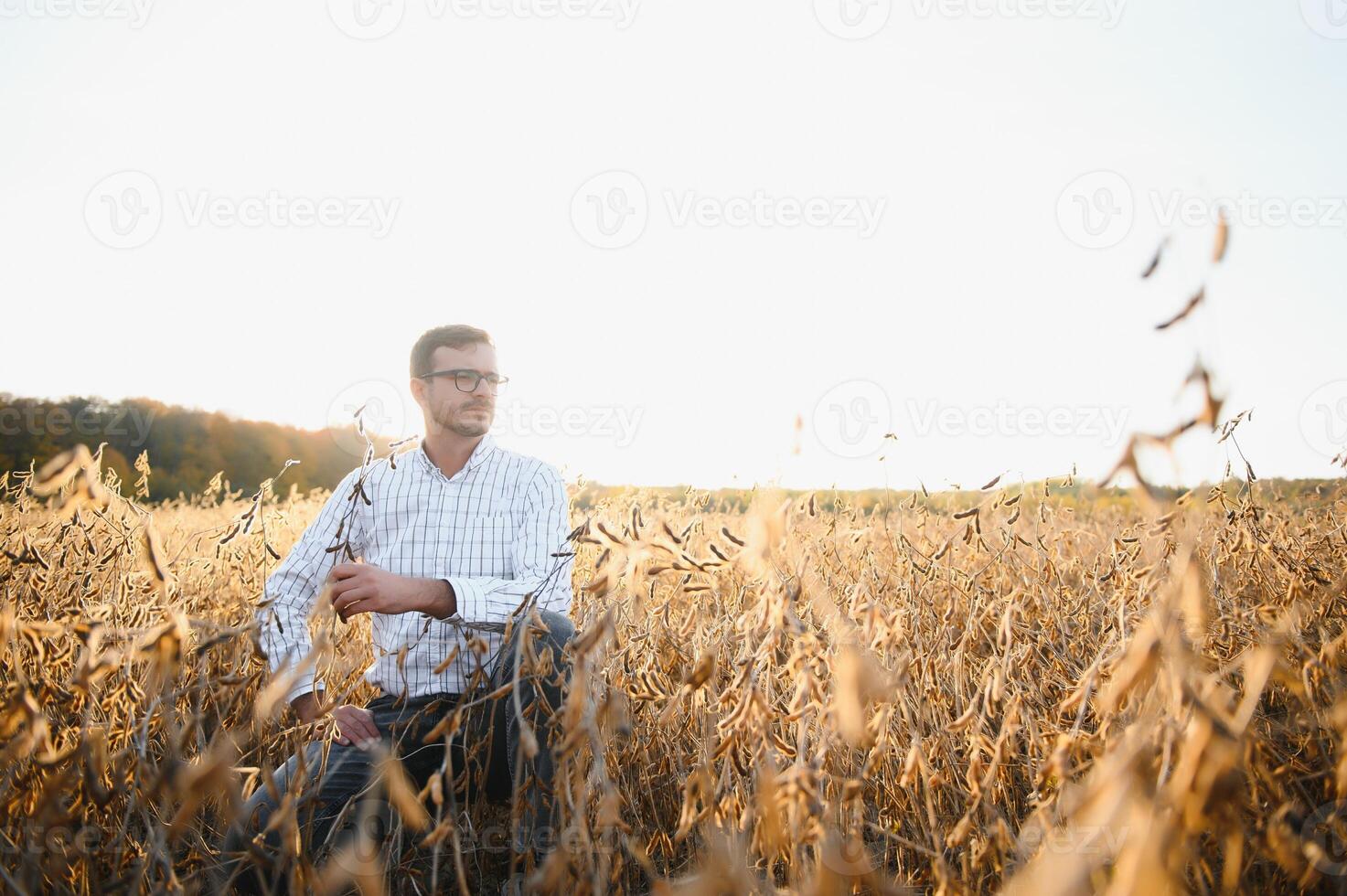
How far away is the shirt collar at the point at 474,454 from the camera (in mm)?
2555

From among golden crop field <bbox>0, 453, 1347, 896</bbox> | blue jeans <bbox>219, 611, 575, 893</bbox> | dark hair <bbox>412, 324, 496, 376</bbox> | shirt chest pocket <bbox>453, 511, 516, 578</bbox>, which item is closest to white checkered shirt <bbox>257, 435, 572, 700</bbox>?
shirt chest pocket <bbox>453, 511, 516, 578</bbox>

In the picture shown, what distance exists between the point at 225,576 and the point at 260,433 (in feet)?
65.9

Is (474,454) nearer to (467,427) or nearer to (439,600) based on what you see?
(467,427)

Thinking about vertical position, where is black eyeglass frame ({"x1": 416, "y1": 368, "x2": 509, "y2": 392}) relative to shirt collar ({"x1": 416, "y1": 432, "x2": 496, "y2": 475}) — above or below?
above

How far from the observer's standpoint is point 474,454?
8.49 feet

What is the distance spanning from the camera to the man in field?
1.79 m

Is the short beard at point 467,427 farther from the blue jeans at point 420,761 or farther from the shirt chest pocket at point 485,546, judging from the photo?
the blue jeans at point 420,761

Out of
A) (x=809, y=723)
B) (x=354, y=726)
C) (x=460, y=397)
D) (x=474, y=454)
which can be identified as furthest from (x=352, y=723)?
(x=809, y=723)

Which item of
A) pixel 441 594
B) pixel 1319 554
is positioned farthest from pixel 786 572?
pixel 1319 554

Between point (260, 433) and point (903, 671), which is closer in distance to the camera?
point (903, 671)

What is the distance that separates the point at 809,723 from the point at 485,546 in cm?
121

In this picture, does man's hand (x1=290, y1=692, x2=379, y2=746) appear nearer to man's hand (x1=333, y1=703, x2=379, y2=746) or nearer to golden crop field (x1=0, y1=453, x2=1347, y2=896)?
man's hand (x1=333, y1=703, x2=379, y2=746)

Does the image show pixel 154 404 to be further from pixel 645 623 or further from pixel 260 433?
pixel 645 623

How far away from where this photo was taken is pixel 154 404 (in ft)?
63.2
